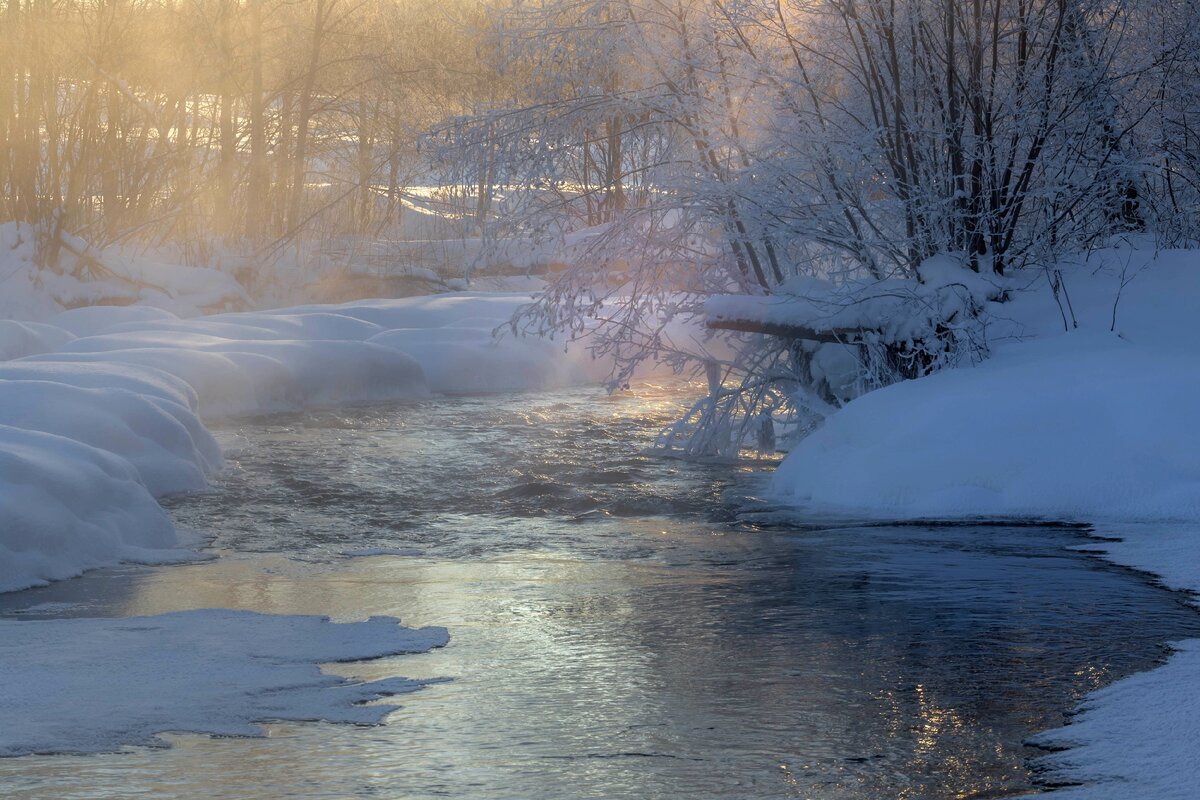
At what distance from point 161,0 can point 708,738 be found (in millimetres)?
20890

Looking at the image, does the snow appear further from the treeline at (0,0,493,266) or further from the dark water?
the treeline at (0,0,493,266)

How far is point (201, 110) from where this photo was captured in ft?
83.7

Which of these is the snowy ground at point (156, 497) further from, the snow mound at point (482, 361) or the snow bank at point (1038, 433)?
the snow bank at point (1038, 433)

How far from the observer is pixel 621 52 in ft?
32.3

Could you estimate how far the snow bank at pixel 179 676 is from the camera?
149 inches

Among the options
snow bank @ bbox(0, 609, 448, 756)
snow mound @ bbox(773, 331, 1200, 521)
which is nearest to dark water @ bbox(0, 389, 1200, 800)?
snow bank @ bbox(0, 609, 448, 756)

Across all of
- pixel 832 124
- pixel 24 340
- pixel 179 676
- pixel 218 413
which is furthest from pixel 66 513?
pixel 24 340

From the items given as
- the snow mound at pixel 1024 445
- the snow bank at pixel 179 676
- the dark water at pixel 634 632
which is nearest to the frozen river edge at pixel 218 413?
the dark water at pixel 634 632

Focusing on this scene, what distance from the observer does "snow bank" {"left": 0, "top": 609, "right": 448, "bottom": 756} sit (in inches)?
149

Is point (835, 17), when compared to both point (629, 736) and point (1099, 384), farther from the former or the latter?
point (629, 736)

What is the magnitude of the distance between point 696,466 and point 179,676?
5.63 metres

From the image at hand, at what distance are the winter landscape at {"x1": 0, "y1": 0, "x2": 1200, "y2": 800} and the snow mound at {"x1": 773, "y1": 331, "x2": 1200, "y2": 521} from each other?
0.02 m

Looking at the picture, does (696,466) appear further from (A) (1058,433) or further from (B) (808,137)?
(A) (1058,433)

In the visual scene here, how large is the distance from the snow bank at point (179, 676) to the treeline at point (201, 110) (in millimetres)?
9129
